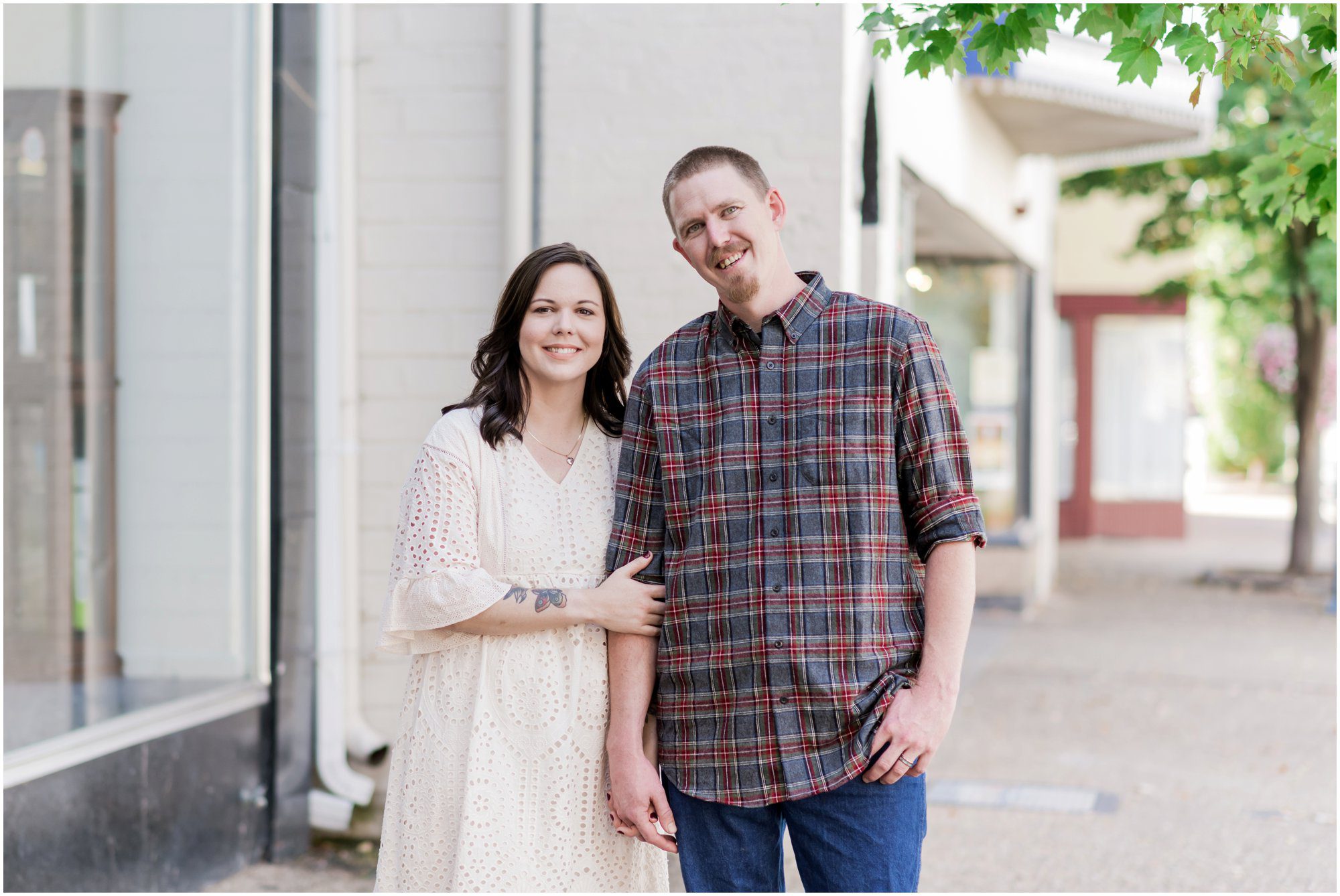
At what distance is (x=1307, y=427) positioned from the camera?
1260 cm

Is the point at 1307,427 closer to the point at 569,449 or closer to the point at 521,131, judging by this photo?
the point at 521,131

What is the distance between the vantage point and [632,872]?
2625 millimetres

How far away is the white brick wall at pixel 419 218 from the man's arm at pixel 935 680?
2669mm

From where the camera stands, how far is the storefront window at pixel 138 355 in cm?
449

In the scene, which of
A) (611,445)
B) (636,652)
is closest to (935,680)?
(636,652)

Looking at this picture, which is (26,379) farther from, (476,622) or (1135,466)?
(1135,466)

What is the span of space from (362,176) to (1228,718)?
5.11 metres

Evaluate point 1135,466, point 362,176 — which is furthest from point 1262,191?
point 1135,466

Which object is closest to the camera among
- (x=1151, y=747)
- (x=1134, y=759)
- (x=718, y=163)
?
(x=718, y=163)

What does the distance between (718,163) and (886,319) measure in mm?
385

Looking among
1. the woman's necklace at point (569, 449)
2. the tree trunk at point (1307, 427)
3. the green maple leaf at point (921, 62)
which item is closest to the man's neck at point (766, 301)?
the woman's necklace at point (569, 449)

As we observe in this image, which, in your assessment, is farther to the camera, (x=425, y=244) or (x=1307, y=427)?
(x=1307, y=427)

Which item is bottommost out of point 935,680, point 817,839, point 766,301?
point 817,839

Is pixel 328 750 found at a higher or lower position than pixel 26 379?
lower
